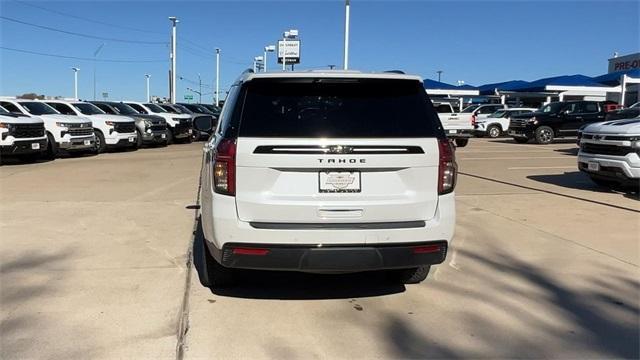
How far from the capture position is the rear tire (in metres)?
24.9

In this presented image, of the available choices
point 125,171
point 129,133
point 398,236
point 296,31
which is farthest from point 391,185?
point 296,31

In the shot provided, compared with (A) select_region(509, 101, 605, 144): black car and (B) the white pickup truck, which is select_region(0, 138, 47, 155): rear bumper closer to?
(B) the white pickup truck

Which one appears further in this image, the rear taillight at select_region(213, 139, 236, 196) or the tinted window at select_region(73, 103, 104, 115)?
A: the tinted window at select_region(73, 103, 104, 115)

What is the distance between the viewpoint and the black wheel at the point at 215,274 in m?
4.84

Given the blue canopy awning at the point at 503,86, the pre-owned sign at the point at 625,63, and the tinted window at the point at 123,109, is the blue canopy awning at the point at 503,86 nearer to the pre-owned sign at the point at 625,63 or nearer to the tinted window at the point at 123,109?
the pre-owned sign at the point at 625,63

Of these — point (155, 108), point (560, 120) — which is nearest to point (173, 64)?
point (155, 108)

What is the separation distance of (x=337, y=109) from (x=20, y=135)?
1299 cm

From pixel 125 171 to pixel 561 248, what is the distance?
1017 centimetres

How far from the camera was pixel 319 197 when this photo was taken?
4125 mm

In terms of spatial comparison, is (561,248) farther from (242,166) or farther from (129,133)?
(129,133)

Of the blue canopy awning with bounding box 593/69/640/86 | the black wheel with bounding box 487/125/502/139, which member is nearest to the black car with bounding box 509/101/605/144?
the black wheel with bounding box 487/125/502/139

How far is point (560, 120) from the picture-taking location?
81.0 feet

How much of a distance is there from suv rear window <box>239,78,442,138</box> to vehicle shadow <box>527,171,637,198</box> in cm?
737

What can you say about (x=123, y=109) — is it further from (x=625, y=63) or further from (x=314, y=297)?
(x=625, y=63)
